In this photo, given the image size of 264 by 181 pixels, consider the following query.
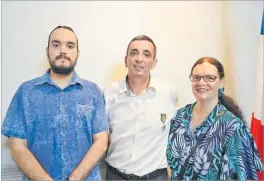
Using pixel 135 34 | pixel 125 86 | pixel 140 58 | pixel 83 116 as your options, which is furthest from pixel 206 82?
pixel 135 34

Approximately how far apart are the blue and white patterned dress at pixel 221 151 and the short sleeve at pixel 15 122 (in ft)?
2.91

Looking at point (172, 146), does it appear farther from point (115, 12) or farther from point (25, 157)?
point (115, 12)

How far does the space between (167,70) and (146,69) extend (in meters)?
0.58

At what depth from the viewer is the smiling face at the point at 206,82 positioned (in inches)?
57.4

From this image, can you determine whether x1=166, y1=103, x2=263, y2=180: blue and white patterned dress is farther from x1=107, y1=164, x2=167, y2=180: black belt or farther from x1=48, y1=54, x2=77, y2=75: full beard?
x1=48, y1=54, x2=77, y2=75: full beard

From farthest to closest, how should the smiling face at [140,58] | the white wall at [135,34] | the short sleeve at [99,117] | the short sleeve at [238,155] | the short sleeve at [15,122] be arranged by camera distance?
the white wall at [135,34], the smiling face at [140,58], the short sleeve at [99,117], the short sleeve at [15,122], the short sleeve at [238,155]

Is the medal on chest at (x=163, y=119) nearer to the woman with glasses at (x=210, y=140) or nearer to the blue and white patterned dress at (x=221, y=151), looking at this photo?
the woman with glasses at (x=210, y=140)

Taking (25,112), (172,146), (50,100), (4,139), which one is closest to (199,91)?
(172,146)

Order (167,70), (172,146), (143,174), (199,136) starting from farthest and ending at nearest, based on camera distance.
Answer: (167,70) → (143,174) → (172,146) → (199,136)

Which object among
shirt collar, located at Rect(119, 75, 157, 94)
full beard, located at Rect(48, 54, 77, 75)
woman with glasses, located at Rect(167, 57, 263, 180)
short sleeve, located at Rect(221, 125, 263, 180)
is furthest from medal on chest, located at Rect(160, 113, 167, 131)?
full beard, located at Rect(48, 54, 77, 75)

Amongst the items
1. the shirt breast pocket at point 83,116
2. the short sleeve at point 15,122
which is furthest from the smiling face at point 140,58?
the short sleeve at point 15,122

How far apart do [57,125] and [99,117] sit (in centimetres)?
24

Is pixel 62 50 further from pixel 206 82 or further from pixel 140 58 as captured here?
pixel 206 82

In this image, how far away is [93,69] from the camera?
2229mm
